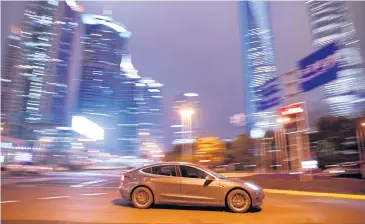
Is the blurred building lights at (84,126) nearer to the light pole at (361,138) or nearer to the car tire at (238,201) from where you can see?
the light pole at (361,138)

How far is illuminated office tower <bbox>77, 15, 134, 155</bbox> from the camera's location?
11312 cm

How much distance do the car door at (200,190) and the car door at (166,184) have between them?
201 mm

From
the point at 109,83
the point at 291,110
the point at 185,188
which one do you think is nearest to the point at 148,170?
the point at 185,188

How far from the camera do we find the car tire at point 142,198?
28.8 ft

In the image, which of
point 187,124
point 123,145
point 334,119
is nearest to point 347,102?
point 334,119

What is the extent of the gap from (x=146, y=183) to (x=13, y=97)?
13050 centimetres

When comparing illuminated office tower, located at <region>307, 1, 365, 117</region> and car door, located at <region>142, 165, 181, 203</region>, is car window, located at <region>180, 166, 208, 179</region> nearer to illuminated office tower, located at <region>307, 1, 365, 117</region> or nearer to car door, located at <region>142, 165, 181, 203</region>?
car door, located at <region>142, 165, 181, 203</region>

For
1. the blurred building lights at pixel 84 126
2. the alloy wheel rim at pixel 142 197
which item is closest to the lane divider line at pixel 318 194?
the alloy wheel rim at pixel 142 197

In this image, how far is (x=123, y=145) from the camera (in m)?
141

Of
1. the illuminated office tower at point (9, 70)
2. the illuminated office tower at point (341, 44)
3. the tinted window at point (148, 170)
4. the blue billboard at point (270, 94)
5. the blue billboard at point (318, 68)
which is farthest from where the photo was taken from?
the illuminated office tower at point (9, 70)

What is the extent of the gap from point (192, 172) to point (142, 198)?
5.34 feet

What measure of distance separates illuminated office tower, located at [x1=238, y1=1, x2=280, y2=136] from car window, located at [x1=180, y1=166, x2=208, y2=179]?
11583 centimetres

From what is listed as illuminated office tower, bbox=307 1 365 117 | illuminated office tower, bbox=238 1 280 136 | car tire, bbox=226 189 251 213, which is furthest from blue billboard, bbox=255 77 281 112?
illuminated office tower, bbox=238 1 280 136

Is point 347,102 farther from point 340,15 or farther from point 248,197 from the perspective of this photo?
point 248,197
